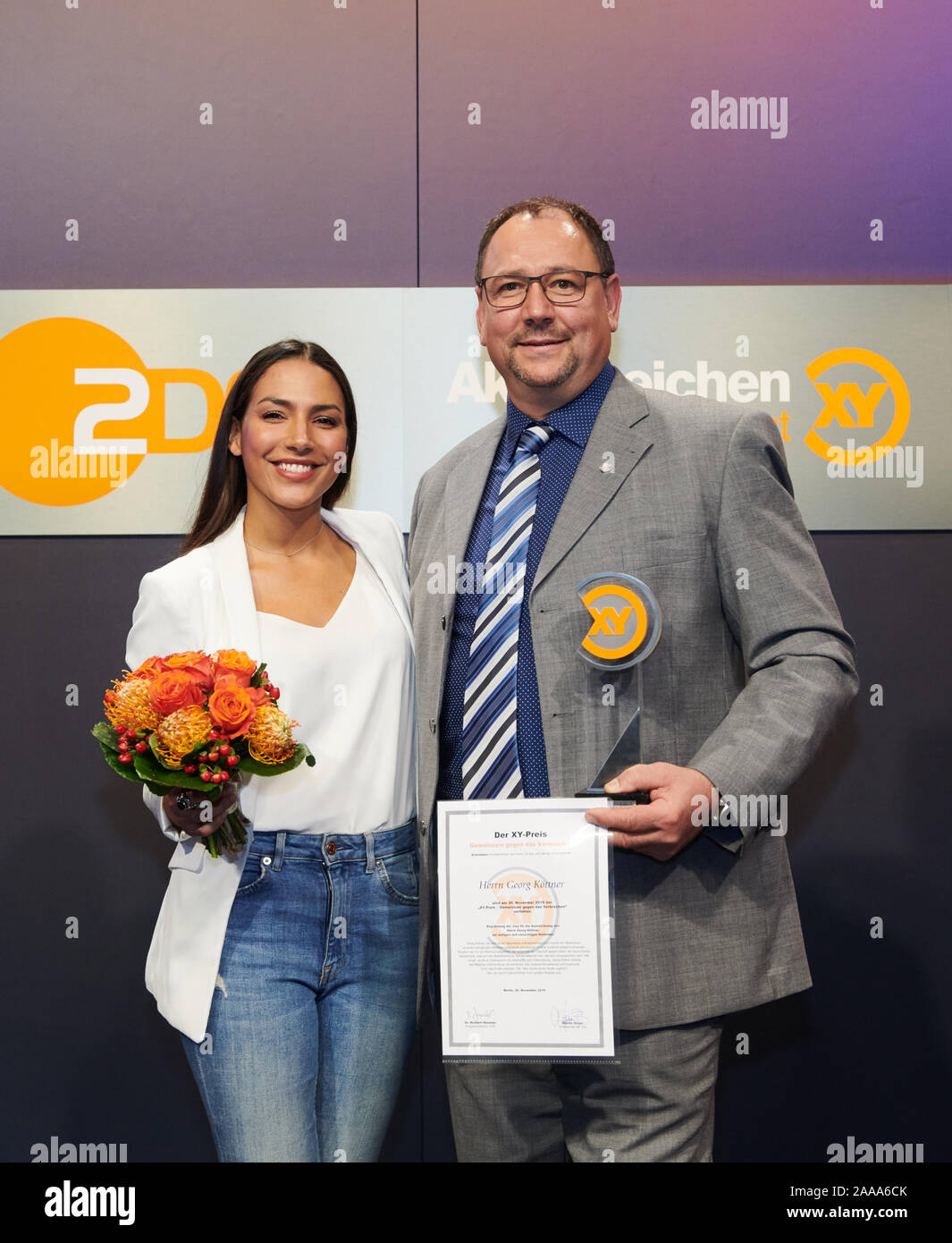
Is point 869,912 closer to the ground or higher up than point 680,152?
closer to the ground

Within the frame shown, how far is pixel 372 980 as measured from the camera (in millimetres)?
2346

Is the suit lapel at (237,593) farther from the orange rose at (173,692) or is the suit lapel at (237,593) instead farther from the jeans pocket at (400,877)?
the jeans pocket at (400,877)

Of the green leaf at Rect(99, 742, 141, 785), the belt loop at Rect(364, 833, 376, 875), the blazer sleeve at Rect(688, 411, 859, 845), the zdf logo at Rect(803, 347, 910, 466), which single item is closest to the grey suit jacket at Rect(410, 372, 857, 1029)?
the blazer sleeve at Rect(688, 411, 859, 845)

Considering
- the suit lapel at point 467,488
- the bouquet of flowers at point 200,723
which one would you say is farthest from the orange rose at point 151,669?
the suit lapel at point 467,488

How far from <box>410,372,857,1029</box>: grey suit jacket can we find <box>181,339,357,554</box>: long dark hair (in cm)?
64

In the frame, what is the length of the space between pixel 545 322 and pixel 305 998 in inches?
59.7

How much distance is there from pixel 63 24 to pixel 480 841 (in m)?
2.73

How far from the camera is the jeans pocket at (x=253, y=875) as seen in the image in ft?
7.46

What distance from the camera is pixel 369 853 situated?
2299 mm

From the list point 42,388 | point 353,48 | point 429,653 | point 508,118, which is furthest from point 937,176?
point 42,388

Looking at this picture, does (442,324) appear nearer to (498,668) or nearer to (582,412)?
(582,412)

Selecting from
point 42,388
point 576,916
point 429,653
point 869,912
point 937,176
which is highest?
point 937,176

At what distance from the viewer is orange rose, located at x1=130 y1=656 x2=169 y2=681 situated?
6.96ft

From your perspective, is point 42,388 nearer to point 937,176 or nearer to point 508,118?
point 508,118
